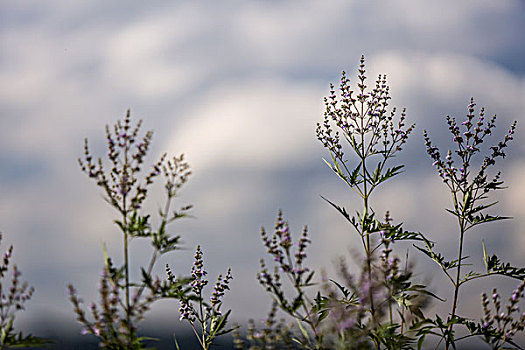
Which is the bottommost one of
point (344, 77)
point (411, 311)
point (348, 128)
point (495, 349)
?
point (495, 349)

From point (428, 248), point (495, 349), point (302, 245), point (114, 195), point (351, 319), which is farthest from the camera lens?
point (428, 248)

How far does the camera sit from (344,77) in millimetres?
6266

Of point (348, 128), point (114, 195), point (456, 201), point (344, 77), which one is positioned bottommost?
point (114, 195)

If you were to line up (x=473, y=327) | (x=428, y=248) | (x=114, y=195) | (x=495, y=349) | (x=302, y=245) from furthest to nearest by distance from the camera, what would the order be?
(x=428, y=248) < (x=473, y=327) < (x=495, y=349) < (x=114, y=195) < (x=302, y=245)

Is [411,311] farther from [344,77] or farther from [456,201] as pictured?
[344,77]

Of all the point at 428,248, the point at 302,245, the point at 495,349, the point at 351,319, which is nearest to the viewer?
the point at 351,319

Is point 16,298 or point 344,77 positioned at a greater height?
point 344,77

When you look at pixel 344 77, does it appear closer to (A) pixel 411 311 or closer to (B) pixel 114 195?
(A) pixel 411 311

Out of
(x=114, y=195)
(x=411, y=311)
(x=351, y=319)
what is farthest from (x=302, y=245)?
(x=411, y=311)

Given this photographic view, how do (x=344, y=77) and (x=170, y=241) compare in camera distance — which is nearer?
(x=170, y=241)

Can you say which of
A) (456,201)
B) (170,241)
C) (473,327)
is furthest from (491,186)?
(170,241)

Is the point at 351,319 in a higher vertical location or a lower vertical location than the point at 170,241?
lower

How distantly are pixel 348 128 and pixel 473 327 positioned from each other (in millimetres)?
2267

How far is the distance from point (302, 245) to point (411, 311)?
1813mm
